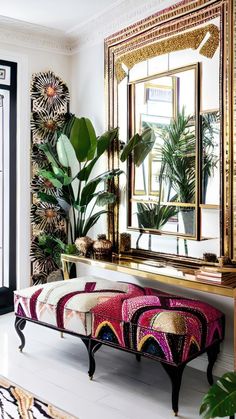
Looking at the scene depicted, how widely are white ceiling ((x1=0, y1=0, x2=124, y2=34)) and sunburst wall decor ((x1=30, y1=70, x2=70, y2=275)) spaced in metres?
0.51

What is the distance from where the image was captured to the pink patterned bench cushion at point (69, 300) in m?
2.82

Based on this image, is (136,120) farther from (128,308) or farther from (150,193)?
(128,308)

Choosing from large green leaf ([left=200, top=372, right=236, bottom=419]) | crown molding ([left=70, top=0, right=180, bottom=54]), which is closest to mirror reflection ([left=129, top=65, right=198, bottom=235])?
crown molding ([left=70, top=0, right=180, bottom=54])

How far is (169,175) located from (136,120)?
1.96 ft

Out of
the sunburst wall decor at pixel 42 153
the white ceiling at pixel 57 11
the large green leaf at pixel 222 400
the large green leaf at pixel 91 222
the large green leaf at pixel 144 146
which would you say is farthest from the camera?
the sunburst wall decor at pixel 42 153

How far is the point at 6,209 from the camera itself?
13.9 ft

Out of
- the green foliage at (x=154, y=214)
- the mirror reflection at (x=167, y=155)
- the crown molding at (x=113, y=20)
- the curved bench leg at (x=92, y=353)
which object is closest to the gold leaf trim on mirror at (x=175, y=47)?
the mirror reflection at (x=167, y=155)

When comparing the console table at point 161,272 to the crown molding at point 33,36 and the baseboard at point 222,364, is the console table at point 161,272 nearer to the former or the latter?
the baseboard at point 222,364

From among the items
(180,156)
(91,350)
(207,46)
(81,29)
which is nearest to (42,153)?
(81,29)

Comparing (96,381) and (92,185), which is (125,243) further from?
(96,381)

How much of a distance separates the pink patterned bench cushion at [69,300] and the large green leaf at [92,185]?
775mm

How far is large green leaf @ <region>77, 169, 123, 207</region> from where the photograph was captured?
3712 millimetres

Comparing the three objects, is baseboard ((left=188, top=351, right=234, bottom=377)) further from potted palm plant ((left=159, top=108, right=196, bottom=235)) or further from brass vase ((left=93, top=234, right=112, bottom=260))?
brass vase ((left=93, top=234, right=112, bottom=260))

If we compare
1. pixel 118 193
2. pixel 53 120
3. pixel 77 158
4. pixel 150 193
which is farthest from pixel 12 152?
pixel 150 193
